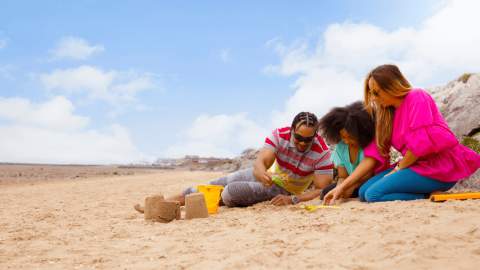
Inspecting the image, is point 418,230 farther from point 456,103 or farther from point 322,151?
point 456,103

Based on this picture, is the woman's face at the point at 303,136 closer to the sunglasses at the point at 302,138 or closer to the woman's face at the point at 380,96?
the sunglasses at the point at 302,138

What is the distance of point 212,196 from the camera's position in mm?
5488

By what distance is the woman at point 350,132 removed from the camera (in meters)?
4.80

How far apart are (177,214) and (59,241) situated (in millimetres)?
1217

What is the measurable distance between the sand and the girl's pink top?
1.45ft

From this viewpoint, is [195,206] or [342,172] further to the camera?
[342,172]

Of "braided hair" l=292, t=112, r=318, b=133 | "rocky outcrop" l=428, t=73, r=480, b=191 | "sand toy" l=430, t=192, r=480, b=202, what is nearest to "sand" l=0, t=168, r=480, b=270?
"sand toy" l=430, t=192, r=480, b=202

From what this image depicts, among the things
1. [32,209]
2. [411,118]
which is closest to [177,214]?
[411,118]

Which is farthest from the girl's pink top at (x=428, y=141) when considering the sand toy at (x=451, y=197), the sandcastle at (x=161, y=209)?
the sandcastle at (x=161, y=209)

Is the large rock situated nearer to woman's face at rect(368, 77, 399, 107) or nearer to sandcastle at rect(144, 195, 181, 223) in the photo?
woman's face at rect(368, 77, 399, 107)

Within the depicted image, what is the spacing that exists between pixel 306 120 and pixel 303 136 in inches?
7.0

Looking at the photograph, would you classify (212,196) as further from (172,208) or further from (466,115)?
(466,115)

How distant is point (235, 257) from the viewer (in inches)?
118

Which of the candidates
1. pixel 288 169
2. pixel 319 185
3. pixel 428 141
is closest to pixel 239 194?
pixel 288 169
